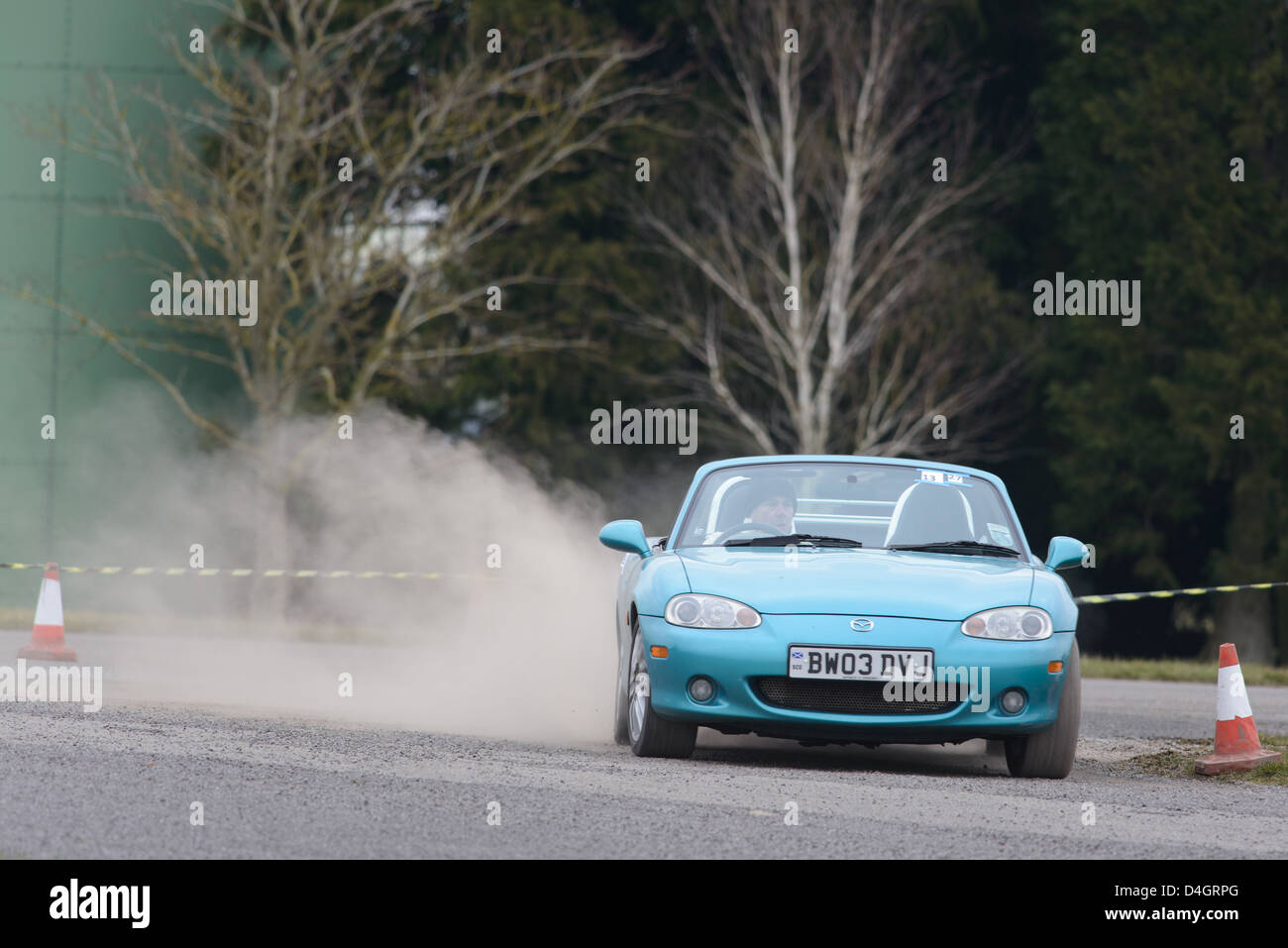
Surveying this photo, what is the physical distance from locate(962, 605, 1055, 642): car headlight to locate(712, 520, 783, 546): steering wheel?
1444 millimetres

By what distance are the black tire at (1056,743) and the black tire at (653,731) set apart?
1489 millimetres

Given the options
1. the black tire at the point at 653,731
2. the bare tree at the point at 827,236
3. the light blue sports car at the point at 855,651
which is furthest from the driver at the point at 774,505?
the bare tree at the point at 827,236

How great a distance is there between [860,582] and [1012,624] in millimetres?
698

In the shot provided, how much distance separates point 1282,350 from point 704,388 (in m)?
9.03

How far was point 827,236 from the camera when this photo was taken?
101ft

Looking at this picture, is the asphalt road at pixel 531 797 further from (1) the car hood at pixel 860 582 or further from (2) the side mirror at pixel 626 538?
(2) the side mirror at pixel 626 538

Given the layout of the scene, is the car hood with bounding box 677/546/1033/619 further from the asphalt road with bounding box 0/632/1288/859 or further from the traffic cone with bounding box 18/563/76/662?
the traffic cone with bounding box 18/563/76/662

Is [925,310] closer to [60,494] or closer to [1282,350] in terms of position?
[1282,350]

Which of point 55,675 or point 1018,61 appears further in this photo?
point 1018,61

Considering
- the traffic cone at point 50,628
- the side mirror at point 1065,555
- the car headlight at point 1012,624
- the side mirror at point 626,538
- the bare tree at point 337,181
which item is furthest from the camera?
the bare tree at point 337,181

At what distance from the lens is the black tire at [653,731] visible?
8.64 metres

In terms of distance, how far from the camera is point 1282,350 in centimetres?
2784

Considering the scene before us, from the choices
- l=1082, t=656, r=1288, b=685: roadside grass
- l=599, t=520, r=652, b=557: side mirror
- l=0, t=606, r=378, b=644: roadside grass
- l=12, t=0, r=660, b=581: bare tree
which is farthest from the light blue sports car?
l=12, t=0, r=660, b=581: bare tree
